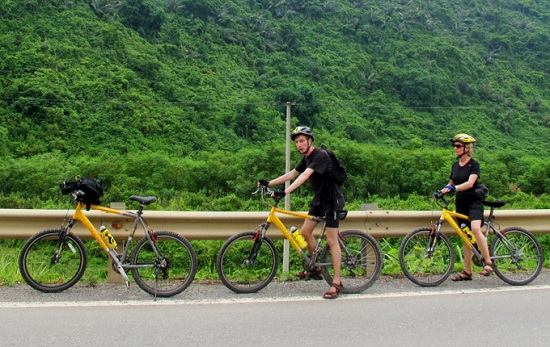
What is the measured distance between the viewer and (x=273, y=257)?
5.71m

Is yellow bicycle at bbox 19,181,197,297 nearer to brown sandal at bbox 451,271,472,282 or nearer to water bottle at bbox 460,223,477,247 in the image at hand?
brown sandal at bbox 451,271,472,282

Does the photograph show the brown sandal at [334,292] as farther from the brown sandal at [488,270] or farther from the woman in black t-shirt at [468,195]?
the brown sandal at [488,270]

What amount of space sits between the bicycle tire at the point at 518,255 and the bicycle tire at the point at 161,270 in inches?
140

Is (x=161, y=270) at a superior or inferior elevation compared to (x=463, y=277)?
superior

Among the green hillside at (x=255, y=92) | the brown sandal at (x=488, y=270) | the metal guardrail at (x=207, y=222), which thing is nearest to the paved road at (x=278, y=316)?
the brown sandal at (x=488, y=270)

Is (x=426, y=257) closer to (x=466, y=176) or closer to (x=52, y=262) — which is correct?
(x=466, y=176)

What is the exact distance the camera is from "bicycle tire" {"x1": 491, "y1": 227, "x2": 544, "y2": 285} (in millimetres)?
6316

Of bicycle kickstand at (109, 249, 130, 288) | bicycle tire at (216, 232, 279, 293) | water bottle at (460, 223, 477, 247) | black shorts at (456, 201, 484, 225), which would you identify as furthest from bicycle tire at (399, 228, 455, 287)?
bicycle kickstand at (109, 249, 130, 288)

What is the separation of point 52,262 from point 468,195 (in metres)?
4.73

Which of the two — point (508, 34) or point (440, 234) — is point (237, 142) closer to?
point (440, 234)

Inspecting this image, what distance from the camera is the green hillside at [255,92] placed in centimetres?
2630

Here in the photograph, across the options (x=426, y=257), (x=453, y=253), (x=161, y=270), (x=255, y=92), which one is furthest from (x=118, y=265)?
(x=255, y=92)

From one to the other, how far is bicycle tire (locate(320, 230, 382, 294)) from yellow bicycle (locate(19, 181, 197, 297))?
1615mm

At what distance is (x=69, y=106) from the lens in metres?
40.2
